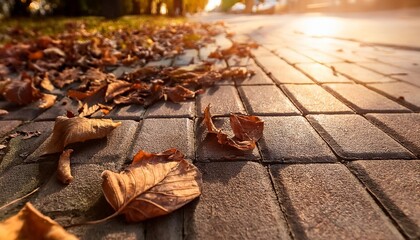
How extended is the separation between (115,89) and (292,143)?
1.23 meters

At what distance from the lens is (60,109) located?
1.77 meters

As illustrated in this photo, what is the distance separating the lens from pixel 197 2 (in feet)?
80.6

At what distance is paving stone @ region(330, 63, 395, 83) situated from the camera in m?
2.29

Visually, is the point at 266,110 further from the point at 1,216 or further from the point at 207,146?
the point at 1,216

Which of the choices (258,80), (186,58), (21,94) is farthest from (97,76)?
(258,80)

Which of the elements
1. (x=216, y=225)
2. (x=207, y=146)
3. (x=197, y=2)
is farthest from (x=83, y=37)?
(x=197, y=2)

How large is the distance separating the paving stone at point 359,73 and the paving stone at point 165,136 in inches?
59.6

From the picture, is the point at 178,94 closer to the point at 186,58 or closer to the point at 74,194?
the point at 74,194

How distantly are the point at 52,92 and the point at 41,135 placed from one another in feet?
2.63

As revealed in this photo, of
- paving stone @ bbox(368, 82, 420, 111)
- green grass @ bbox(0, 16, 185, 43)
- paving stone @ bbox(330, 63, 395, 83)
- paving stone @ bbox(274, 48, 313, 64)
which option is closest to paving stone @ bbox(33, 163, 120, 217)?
paving stone @ bbox(368, 82, 420, 111)

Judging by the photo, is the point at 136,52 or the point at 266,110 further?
the point at 136,52

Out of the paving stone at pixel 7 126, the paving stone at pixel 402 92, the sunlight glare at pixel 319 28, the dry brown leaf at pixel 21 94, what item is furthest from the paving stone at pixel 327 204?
the sunlight glare at pixel 319 28

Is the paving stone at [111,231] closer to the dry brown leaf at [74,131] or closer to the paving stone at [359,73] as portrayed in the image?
the dry brown leaf at [74,131]

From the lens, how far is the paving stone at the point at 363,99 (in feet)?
5.50
